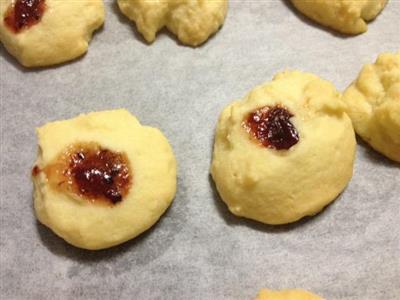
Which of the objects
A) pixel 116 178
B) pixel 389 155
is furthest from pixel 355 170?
pixel 116 178

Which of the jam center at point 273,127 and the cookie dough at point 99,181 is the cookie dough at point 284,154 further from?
the cookie dough at point 99,181

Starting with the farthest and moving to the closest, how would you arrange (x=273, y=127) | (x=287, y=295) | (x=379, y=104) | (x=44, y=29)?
(x=44, y=29)
(x=379, y=104)
(x=273, y=127)
(x=287, y=295)

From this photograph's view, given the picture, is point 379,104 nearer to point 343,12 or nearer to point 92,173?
point 343,12

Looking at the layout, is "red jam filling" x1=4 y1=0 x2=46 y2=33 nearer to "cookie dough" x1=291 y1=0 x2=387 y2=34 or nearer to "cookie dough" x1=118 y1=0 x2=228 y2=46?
"cookie dough" x1=118 y1=0 x2=228 y2=46

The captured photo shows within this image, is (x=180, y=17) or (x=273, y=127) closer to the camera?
(x=273, y=127)

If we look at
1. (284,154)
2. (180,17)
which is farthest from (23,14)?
(284,154)

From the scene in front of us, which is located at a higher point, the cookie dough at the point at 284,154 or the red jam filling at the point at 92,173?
the cookie dough at the point at 284,154

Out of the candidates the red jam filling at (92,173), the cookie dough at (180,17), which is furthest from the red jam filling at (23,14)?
the red jam filling at (92,173)
